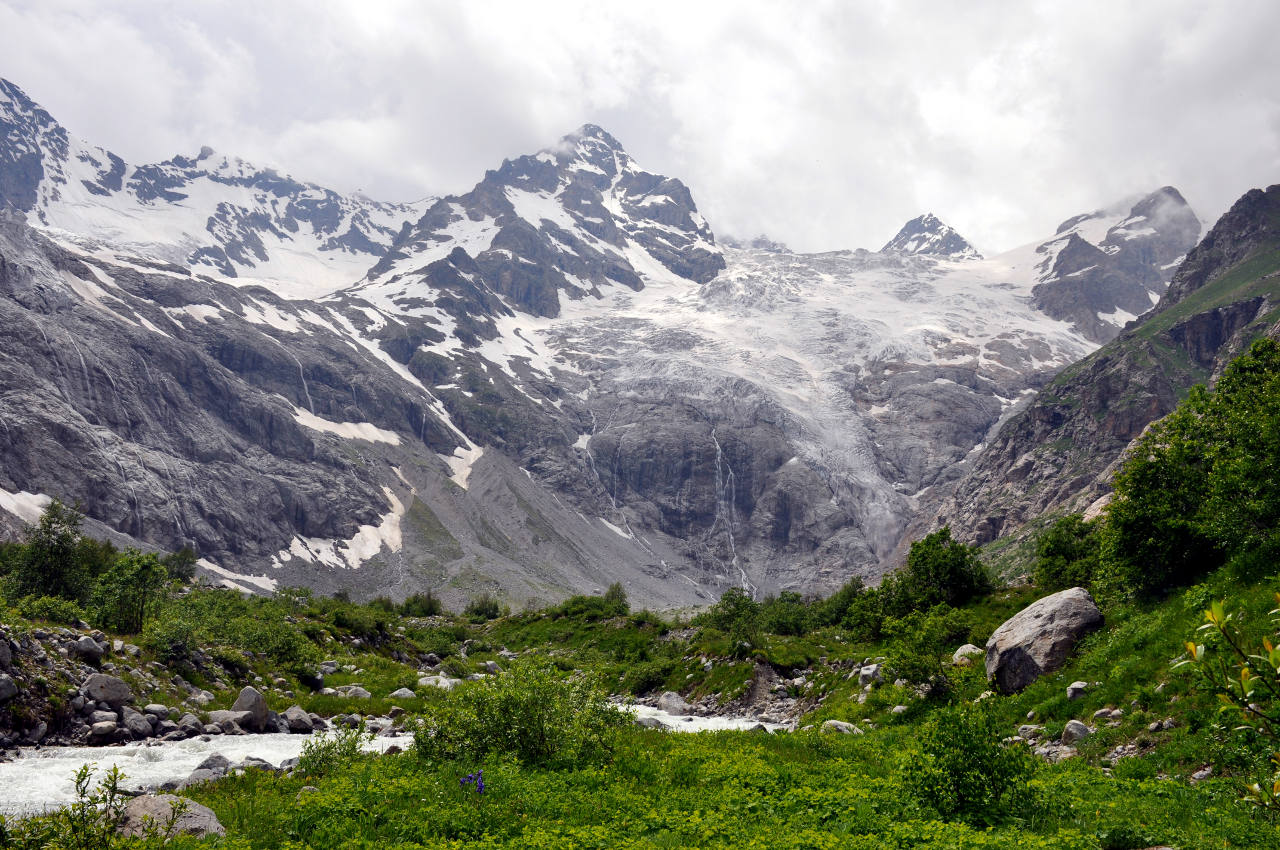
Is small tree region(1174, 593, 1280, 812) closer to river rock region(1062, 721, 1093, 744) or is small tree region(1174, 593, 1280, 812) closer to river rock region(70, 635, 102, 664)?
river rock region(1062, 721, 1093, 744)

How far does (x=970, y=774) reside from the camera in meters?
13.9

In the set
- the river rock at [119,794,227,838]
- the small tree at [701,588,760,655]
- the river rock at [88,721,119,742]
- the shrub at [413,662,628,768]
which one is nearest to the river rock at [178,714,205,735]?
the river rock at [88,721,119,742]

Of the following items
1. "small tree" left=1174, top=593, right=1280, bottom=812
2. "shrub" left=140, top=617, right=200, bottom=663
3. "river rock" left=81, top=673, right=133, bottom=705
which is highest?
"small tree" left=1174, top=593, right=1280, bottom=812

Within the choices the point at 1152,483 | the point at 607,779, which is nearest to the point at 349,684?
the point at 607,779

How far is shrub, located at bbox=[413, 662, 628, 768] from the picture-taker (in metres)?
18.3

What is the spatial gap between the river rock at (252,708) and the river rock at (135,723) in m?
3.48

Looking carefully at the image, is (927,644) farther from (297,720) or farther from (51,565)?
(51,565)

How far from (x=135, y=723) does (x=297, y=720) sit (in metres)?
6.48

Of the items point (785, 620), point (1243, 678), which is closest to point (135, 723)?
point (1243, 678)

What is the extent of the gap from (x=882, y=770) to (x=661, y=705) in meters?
32.2

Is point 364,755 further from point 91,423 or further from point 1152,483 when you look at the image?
point 91,423

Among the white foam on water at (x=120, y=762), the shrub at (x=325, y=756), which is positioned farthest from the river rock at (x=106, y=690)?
the shrub at (x=325, y=756)

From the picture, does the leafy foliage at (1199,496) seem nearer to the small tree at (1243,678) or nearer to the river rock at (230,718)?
the small tree at (1243,678)

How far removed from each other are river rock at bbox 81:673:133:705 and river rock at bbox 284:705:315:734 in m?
6.06
